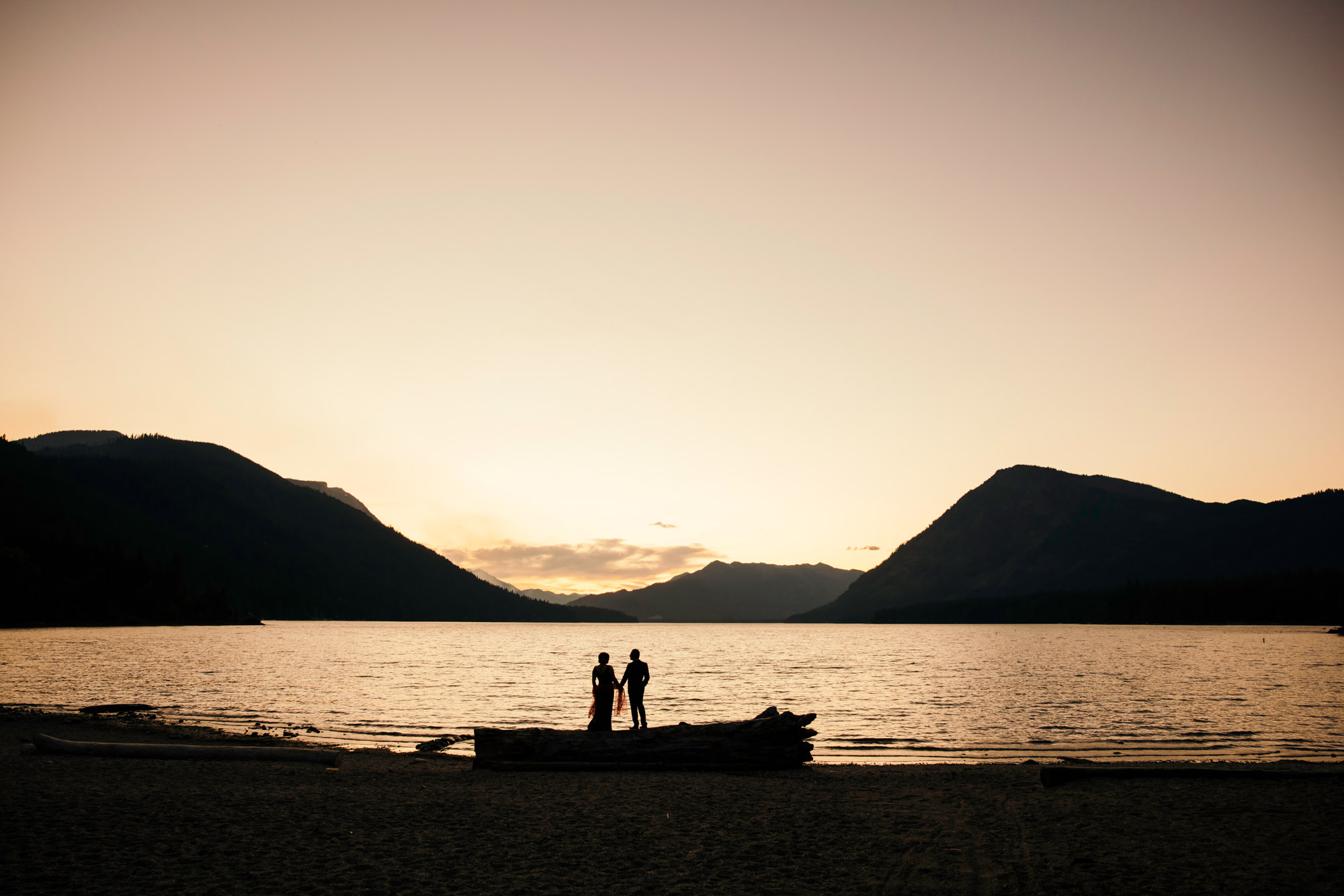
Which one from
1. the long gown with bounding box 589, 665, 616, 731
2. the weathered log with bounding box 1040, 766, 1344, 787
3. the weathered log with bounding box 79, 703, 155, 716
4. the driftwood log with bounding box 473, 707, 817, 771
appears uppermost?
the long gown with bounding box 589, 665, 616, 731

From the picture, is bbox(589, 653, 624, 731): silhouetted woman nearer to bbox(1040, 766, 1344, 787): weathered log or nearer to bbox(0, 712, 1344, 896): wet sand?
bbox(0, 712, 1344, 896): wet sand

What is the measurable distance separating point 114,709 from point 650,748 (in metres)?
33.0

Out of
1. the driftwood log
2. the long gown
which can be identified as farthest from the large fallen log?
the long gown

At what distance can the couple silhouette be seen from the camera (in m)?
24.9

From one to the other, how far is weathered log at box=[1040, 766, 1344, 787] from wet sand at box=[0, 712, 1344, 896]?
1.06 ft

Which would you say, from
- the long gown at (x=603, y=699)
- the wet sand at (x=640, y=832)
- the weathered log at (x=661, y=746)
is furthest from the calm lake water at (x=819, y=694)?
the wet sand at (x=640, y=832)

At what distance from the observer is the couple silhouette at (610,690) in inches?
979

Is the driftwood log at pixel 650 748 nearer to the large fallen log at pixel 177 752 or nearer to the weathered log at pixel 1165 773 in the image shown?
the large fallen log at pixel 177 752

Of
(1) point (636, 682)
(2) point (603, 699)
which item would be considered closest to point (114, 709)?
(2) point (603, 699)

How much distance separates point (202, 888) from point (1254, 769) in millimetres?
25655

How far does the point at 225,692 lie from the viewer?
56375 millimetres

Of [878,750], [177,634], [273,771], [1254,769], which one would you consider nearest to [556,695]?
[878,750]

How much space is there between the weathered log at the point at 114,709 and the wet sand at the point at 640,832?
65.3 ft

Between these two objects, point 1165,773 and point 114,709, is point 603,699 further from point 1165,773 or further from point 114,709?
point 114,709
